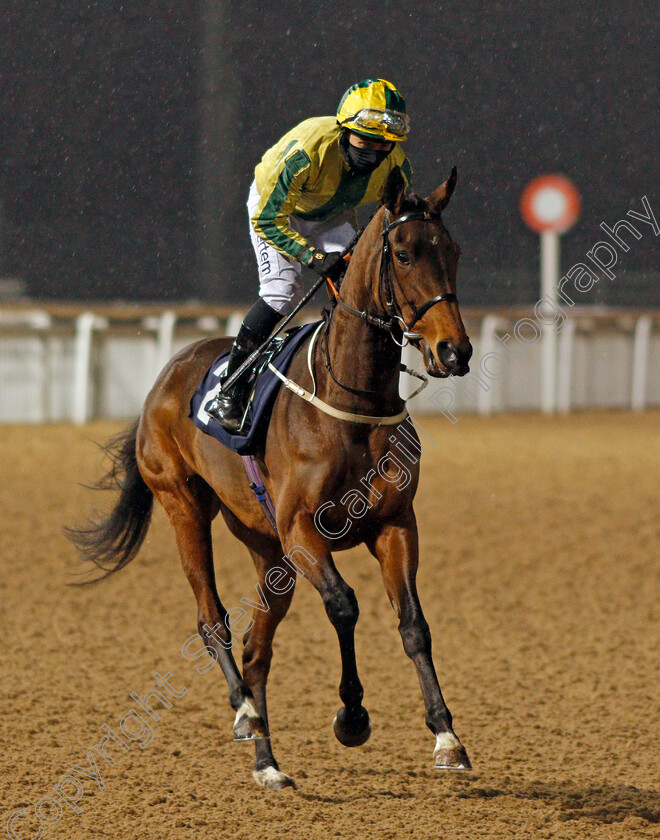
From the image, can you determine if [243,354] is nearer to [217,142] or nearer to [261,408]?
[261,408]

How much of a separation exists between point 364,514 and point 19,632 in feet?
10.5

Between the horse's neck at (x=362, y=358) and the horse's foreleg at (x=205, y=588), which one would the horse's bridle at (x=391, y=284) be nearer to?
the horse's neck at (x=362, y=358)

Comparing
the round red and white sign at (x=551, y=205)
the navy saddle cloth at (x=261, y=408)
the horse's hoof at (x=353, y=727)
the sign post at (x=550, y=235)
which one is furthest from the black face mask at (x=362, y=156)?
the round red and white sign at (x=551, y=205)

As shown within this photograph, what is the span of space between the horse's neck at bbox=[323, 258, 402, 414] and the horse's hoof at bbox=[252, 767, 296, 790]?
1279 mm

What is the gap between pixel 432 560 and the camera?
285 inches

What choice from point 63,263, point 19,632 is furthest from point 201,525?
point 63,263

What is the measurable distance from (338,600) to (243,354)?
3.33 ft

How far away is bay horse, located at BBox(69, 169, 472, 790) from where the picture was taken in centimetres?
292

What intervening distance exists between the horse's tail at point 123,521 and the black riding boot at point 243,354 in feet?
3.40

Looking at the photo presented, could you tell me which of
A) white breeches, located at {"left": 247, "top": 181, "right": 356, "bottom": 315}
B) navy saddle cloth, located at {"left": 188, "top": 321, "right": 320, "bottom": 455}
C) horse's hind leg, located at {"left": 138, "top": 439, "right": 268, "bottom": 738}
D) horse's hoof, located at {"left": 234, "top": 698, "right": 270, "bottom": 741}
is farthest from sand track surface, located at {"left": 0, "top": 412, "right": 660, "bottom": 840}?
white breeches, located at {"left": 247, "top": 181, "right": 356, "bottom": 315}

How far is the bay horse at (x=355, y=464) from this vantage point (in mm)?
2924

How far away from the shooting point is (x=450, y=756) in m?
2.98

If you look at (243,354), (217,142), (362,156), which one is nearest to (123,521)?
(243,354)

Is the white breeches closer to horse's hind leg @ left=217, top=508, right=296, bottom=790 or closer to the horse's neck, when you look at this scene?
the horse's neck
